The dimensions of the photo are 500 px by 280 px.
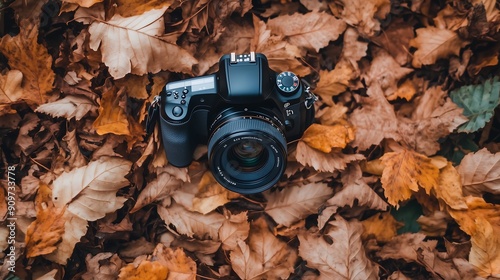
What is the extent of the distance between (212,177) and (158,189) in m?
0.18

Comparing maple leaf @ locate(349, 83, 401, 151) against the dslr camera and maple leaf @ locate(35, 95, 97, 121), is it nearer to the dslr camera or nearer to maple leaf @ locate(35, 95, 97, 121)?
the dslr camera

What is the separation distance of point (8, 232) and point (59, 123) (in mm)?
374

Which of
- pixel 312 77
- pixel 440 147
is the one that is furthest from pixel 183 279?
pixel 440 147

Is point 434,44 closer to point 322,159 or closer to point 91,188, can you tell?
point 322,159

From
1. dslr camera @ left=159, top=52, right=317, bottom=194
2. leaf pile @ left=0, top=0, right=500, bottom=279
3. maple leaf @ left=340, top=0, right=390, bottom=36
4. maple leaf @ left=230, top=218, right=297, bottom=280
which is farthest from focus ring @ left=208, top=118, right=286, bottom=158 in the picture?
maple leaf @ left=340, top=0, right=390, bottom=36

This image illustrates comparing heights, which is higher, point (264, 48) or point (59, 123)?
point (264, 48)

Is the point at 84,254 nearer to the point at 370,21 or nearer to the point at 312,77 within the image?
the point at 312,77

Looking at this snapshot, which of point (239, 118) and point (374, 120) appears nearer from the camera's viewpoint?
point (239, 118)

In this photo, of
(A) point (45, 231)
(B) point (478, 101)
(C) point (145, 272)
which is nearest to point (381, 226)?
(B) point (478, 101)

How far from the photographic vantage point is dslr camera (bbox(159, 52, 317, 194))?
141 centimetres

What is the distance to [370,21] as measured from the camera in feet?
5.66

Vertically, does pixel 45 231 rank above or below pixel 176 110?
below

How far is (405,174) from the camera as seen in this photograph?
1.56 meters

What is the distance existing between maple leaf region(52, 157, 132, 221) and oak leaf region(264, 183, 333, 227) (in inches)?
19.4
